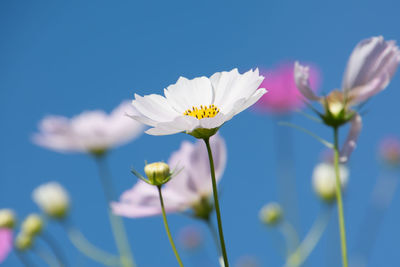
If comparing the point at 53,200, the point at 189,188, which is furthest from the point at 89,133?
the point at 189,188

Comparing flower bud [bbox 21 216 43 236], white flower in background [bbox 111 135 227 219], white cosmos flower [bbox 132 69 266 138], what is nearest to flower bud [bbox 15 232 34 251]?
flower bud [bbox 21 216 43 236]

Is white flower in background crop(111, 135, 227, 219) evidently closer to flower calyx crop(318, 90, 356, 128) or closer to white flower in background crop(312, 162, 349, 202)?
flower calyx crop(318, 90, 356, 128)

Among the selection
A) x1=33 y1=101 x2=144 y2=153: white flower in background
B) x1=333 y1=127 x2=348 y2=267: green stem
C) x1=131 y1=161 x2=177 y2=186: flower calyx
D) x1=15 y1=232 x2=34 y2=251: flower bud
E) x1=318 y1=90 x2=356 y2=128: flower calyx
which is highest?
x1=33 y1=101 x2=144 y2=153: white flower in background

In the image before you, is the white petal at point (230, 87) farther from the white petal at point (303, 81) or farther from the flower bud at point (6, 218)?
the flower bud at point (6, 218)

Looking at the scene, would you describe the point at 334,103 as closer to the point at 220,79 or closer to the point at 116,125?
the point at 220,79

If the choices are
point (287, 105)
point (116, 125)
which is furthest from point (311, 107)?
point (287, 105)

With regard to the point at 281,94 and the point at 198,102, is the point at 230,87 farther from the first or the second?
the point at 281,94
